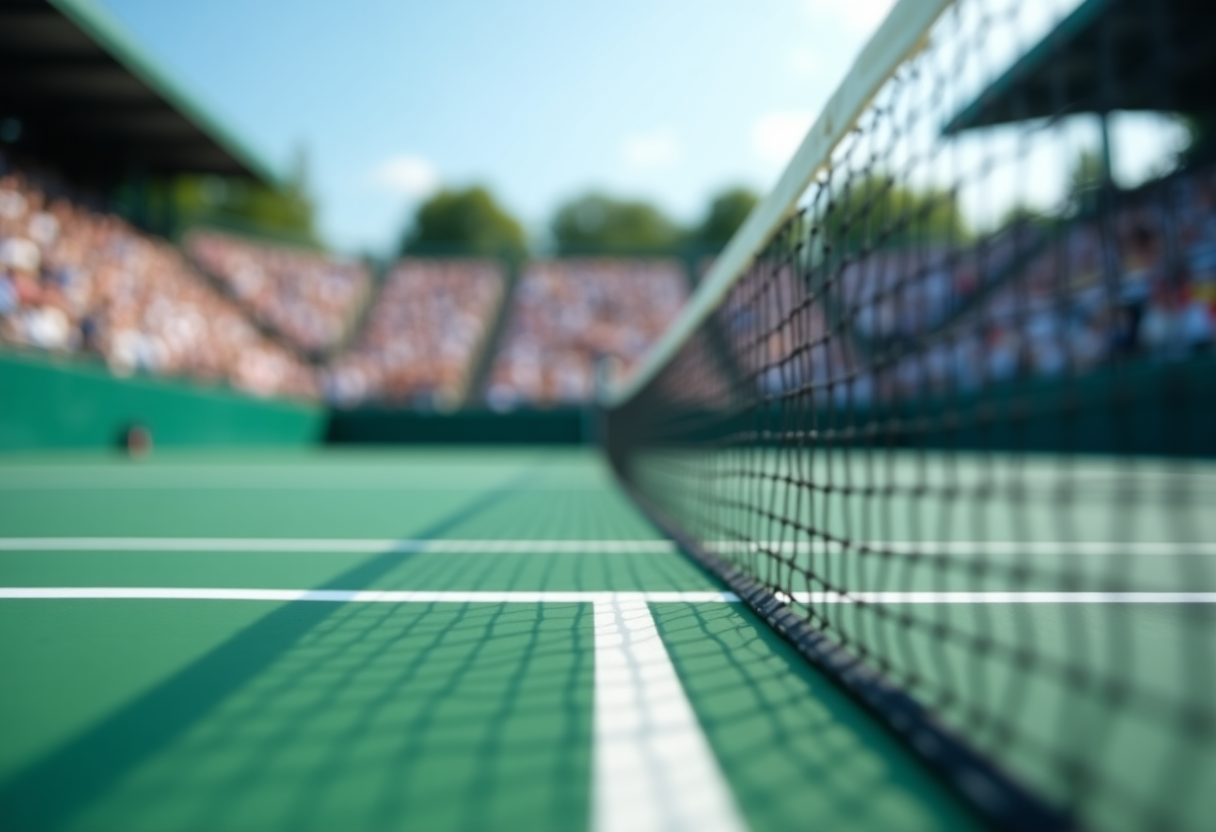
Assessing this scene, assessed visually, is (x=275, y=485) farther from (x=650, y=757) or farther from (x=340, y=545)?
(x=650, y=757)

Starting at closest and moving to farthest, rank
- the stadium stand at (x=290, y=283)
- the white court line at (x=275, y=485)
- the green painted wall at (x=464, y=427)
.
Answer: the white court line at (x=275, y=485) → the green painted wall at (x=464, y=427) → the stadium stand at (x=290, y=283)

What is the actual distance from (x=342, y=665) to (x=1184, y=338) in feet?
35.1

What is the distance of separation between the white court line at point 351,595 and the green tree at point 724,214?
4707 cm

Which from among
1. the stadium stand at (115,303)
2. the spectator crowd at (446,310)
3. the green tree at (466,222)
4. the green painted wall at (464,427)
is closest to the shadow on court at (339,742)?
the spectator crowd at (446,310)

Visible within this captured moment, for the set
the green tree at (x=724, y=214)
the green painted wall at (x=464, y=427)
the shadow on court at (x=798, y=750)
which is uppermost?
the green tree at (x=724, y=214)

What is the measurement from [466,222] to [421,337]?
119 ft

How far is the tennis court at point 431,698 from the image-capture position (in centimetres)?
103

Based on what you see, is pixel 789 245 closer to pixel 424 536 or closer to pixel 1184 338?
pixel 424 536

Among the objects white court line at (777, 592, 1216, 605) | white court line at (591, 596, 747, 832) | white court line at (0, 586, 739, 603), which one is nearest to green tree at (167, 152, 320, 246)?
white court line at (0, 586, 739, 603)

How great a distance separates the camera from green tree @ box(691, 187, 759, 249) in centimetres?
4881

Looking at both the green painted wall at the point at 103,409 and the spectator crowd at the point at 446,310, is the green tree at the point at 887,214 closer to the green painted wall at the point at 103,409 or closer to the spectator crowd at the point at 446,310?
the spectator crowd at the point at 446,310

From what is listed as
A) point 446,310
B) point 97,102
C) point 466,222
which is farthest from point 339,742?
point 466,222

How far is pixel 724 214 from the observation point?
51062 mm

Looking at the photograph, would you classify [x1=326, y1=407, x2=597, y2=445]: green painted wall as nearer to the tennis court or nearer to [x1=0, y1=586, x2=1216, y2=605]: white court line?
the tennis court
